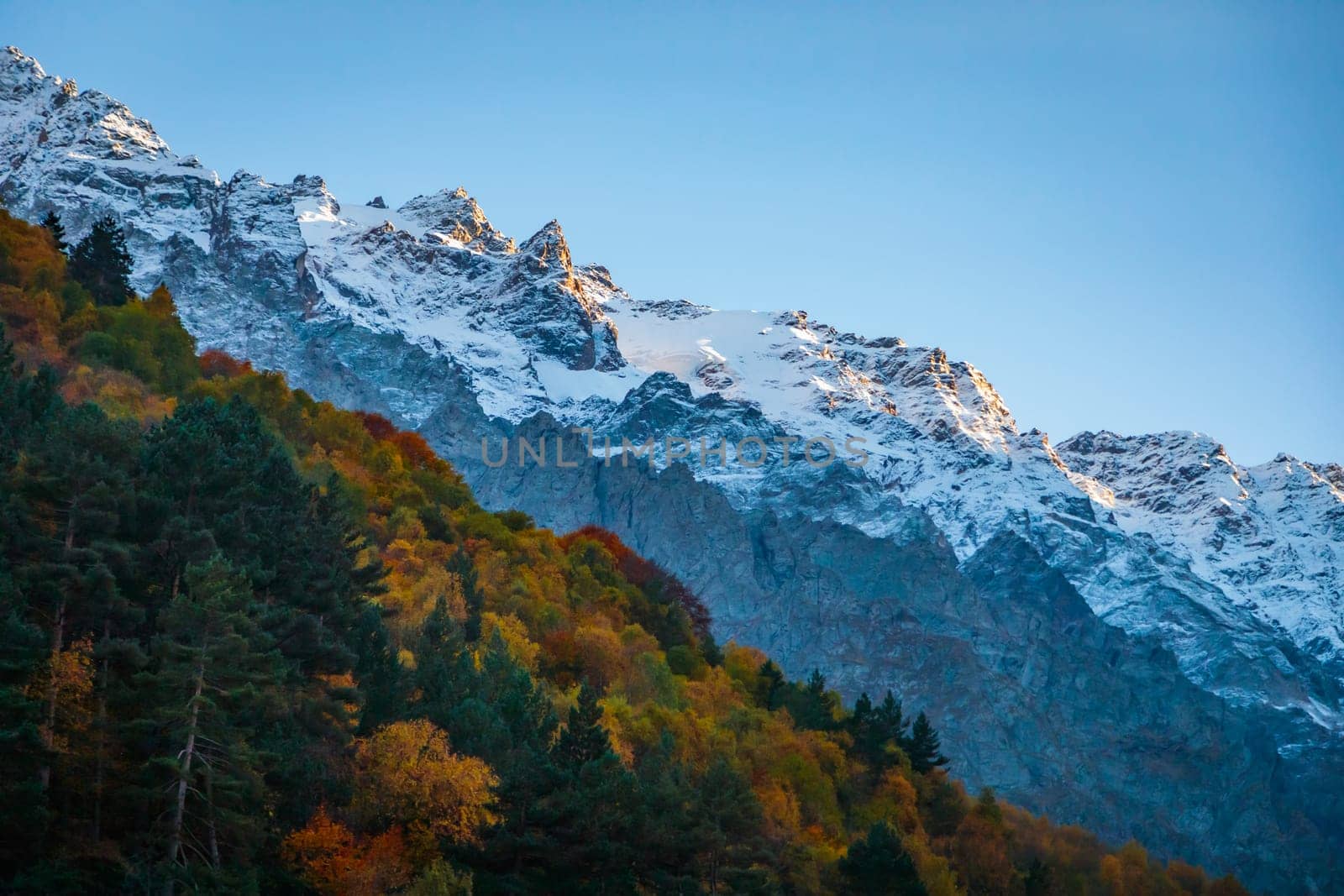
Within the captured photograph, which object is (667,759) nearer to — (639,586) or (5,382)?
(5,382)

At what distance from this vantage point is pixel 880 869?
69.5 meters

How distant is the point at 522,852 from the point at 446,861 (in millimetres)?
3395

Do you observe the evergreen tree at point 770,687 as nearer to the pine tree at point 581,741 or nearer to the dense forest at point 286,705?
the dense forest at point 286,705

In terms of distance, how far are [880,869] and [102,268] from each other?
6664 cm

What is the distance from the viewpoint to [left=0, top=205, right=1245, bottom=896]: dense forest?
126 feet

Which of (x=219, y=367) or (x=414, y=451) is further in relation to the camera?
(x=414, y=451)

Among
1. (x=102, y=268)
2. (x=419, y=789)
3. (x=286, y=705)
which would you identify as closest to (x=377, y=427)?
(x=102, y=268)

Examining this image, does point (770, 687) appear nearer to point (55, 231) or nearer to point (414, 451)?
point (414, 451)

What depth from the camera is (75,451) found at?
4419 centimetres

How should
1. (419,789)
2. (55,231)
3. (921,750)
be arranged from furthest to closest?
(921,750) < (55,231) < (419,789)

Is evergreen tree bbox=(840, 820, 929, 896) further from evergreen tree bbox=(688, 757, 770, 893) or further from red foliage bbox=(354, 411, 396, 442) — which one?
red foliage bbox=(354, 411, 396, 442)

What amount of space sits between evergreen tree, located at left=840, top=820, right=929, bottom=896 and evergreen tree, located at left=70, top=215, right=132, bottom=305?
203 ft

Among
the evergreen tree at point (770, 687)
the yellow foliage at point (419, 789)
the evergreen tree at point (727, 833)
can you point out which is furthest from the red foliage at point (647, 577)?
the yellow foliage at point (419, 789)

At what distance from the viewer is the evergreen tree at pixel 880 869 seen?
69250 mm
